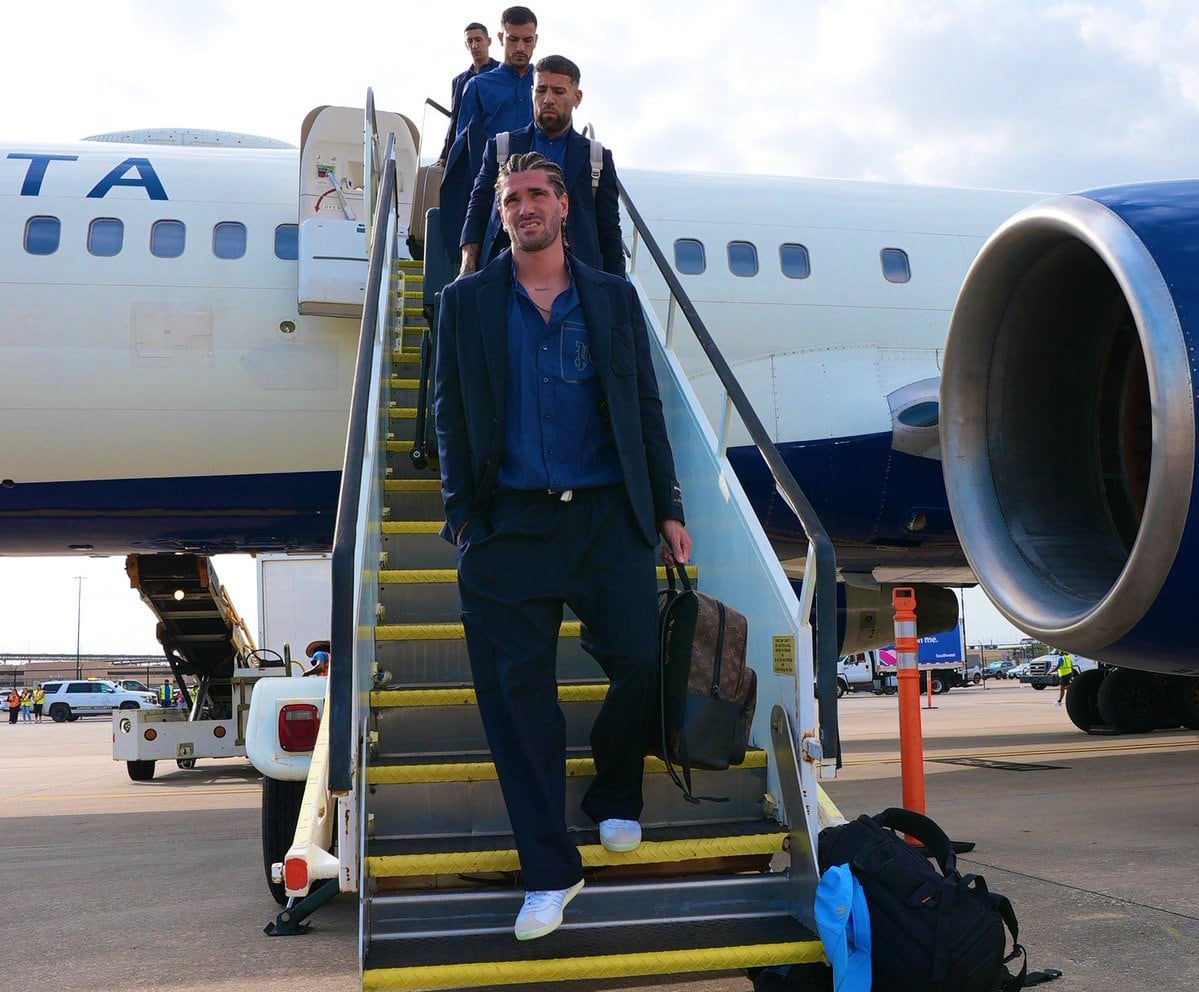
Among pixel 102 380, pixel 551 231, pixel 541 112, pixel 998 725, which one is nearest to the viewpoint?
pixel 551 231

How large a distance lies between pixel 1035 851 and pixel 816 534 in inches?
107

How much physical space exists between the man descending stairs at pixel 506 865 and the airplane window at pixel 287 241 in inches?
156

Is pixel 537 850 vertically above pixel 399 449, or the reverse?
pixel 399 449

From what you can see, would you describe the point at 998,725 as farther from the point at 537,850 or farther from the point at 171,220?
the point at 537,850

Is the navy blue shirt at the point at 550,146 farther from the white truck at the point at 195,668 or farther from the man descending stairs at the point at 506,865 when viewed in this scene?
the white truck at the point at 195,668

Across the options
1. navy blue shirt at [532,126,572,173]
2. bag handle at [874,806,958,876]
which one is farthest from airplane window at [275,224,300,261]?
bag handle at [874,806,958,876]

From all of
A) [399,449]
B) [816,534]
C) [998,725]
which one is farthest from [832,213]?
[998,725]

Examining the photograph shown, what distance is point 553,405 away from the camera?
298 cm

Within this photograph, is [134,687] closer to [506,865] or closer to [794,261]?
[794,261]

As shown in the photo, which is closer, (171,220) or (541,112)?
(541,112)

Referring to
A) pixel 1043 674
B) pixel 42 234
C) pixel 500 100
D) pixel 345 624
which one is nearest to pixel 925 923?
pixel 345 624

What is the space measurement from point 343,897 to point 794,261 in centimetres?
497

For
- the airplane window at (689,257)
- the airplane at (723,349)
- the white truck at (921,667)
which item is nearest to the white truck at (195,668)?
the airplane at (723,349)

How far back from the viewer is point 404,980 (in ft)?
8.18
